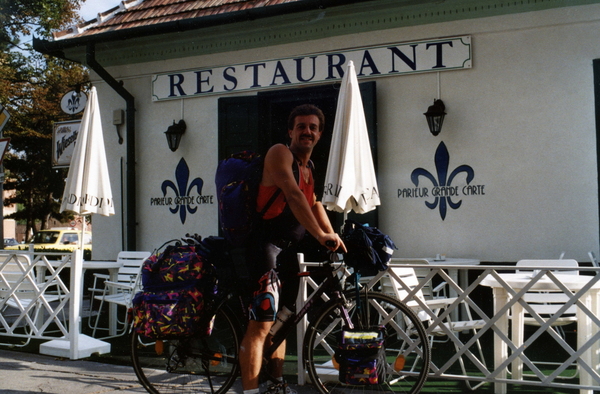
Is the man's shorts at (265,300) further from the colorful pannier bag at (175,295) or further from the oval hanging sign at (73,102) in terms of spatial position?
the oval hanging sign at (73,102)

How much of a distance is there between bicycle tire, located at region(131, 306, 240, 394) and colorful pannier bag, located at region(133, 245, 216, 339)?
0.11 meters

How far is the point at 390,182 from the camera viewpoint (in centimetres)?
748

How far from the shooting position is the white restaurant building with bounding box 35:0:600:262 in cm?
667

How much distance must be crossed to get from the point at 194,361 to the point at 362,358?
3.77 feet

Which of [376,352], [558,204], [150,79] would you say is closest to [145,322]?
[376,352]

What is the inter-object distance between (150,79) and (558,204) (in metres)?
6.01

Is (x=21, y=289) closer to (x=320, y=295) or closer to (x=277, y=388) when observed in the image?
(x=277, y=388)

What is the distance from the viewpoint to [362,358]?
3.41 m

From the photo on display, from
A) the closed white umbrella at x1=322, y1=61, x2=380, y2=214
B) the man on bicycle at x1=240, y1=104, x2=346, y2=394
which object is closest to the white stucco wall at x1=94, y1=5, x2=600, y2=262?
the closed white umbrella at x1=322, y1=61, x2=380, y2=214

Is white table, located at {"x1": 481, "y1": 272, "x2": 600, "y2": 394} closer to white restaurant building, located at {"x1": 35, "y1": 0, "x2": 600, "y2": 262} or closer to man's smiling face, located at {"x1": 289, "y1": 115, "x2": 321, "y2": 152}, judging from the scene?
man's smiling face, located at {"x1": 289, "y1": 115, "x2": 321, "y2": 152}

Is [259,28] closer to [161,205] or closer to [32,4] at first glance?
[161,205]

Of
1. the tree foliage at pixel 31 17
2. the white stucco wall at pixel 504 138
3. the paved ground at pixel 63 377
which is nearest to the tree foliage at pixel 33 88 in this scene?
the tree foliage at pixel 31 17

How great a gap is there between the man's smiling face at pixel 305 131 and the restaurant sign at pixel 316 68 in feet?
13.2

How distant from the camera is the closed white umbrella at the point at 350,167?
4.94m
